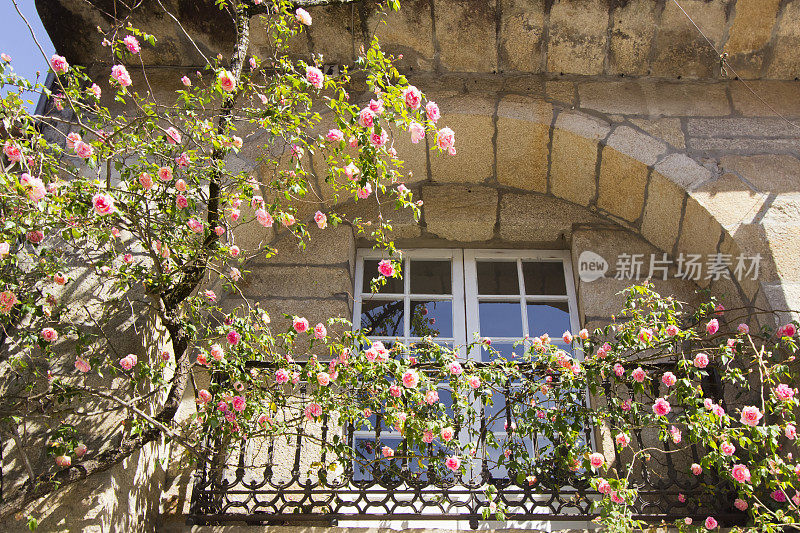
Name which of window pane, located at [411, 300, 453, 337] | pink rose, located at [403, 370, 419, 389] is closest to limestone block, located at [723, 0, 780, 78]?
window pane, located at [411, 300, 453, 337]

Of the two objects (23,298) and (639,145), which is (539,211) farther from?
(23,298)

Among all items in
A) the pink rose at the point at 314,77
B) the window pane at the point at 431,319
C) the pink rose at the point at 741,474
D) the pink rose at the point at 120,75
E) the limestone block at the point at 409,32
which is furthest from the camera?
the limestone block at the point at 409,32

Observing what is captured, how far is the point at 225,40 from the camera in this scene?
14.0 feet

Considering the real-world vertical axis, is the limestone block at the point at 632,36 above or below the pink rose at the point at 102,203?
above

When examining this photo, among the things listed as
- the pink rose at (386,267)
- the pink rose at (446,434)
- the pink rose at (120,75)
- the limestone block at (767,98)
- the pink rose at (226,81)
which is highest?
the limestone block at (767,98)

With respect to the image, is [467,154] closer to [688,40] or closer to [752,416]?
[688,40]

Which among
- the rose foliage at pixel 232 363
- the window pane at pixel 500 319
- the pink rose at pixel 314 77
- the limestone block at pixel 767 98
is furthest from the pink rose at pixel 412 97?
the limestone block at pixel 767 98

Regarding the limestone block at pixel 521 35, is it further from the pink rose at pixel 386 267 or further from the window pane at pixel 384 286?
the pink rose at pixel 386 267

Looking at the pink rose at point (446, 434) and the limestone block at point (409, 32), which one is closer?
the pink rose at point (446, 434)

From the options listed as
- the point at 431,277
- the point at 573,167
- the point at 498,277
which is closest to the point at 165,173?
the point at 431,277

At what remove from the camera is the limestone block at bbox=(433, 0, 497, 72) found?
411 cm

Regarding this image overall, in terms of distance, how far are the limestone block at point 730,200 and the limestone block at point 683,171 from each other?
51 mm

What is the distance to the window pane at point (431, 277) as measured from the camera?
4266 mm

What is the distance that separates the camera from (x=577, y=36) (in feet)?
13.7
